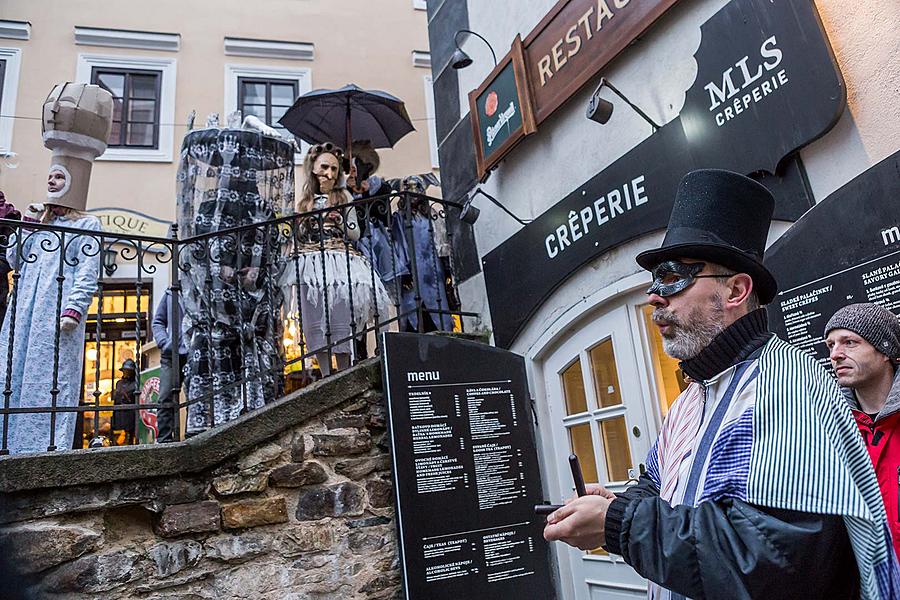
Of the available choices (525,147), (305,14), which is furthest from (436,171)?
(525,147)

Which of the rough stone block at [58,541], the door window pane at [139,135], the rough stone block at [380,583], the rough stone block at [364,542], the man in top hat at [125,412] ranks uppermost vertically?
the door window pane at [139,135]

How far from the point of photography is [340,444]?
3.88m

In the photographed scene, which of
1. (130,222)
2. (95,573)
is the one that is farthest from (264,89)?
(95,573)

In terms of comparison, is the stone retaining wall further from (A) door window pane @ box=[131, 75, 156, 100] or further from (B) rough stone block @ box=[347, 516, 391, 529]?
(A) door window pane @ box=[131, 75, 156, 100]

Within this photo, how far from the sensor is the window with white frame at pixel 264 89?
10.5 metres

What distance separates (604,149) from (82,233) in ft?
10.3

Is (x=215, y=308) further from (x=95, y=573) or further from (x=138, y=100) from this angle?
(x=138, y=100)

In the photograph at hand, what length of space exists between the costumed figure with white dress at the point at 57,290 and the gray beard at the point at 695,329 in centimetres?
295

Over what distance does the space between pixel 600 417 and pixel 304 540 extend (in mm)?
2001

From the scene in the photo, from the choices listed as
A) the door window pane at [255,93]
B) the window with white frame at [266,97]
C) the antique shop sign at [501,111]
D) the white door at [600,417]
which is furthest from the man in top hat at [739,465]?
the door window pane at [255,93]

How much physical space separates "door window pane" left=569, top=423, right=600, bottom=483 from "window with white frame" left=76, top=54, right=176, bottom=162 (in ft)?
26.5

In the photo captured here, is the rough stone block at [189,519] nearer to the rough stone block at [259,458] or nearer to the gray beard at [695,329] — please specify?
the rough stone block at [259,458]

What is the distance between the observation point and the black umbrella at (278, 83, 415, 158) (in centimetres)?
639

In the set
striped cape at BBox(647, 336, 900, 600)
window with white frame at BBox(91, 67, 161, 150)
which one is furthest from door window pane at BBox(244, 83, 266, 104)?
striped cape at BBox(647, 336, 900, 600)
